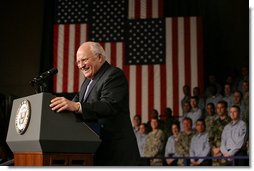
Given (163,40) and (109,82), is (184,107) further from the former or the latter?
(109,82)

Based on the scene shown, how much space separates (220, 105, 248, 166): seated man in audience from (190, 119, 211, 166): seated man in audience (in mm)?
105

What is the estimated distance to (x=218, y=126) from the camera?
2.54 meters

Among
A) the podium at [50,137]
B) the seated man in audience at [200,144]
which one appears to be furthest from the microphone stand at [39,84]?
the seated man in audience at [200,144]

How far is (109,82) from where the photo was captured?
5.21 feet

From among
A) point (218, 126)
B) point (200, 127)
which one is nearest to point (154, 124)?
point (200, 127)

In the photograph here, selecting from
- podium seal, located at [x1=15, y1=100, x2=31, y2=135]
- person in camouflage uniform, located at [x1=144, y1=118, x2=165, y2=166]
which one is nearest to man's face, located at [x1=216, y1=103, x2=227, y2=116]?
person in camouflage uniform, located at [x1=144, y1=118, x2=165, y2=166]

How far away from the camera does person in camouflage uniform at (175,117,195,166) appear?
2629mm

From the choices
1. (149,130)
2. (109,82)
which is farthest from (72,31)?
(109,82)

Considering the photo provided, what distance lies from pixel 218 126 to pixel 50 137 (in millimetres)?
1418

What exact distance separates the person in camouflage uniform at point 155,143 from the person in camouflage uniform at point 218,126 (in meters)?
0.35

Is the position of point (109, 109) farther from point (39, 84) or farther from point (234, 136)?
point (234, 136)

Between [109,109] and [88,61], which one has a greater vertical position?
[88,61]

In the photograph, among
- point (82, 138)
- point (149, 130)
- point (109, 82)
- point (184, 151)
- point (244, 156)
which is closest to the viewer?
point (82, 138)

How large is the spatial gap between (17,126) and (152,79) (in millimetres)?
1519
